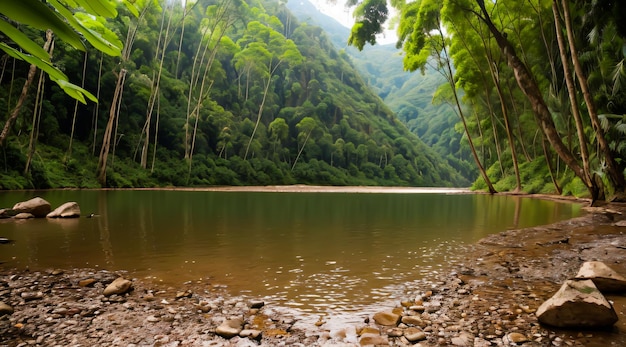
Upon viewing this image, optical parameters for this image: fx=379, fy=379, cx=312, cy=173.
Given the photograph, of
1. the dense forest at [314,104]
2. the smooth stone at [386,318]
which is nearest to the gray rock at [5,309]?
the dense forest at [314,104]

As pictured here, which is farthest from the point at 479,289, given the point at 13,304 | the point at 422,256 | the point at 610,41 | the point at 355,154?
the point at 355,154

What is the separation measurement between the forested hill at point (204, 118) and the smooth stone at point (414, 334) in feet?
64.5

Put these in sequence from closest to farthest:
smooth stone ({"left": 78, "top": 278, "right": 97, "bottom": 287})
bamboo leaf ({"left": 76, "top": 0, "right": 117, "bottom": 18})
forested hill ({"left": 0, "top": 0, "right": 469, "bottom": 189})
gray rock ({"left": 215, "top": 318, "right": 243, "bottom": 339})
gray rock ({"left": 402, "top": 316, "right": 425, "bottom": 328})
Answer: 1. bamboo leaf ({"left": 76, "top": 0, "right": 117, "bottom": 18})
2. gray rock ({"left": 215, "top": 318, "right": 243, "bottom": 339})
3. gray rock ({"left": 402, "top": 316, "right": 425, "bottom": 328})
4. smooth stone ({"left": 78, "top": 278, "right": 97, "bottom": 287})
5. forested hill ({"left": 0, "top": 0, "right": 469, "bottom": 189})

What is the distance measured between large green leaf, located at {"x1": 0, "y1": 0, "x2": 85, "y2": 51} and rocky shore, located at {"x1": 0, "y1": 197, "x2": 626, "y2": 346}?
Result: 2.22 meters

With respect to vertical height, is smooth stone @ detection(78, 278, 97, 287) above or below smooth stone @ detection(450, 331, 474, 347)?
above

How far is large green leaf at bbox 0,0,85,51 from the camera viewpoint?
564 mm

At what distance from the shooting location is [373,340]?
246 cm

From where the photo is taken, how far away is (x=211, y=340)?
2.46m

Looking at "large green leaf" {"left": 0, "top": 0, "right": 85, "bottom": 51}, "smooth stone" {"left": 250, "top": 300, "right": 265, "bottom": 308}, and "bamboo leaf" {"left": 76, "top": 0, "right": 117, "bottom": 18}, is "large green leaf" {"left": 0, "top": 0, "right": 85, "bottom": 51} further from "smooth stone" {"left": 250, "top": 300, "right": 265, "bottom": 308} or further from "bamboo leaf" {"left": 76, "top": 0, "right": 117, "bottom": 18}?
"smooth stone" {"left": 250, "top": 300, "right": 265, "bottom": 308}

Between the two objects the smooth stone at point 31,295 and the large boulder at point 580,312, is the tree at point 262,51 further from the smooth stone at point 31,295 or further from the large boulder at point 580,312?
the large boulder at point 580,312

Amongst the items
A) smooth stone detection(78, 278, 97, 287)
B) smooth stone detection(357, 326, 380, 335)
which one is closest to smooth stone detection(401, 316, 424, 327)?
smooth stone detection(357, 326, 380, 335)

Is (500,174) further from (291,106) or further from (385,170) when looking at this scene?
(291,106)

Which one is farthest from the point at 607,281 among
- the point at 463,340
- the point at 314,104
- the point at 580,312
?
the point at 314,104

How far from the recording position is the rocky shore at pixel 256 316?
2.46m
